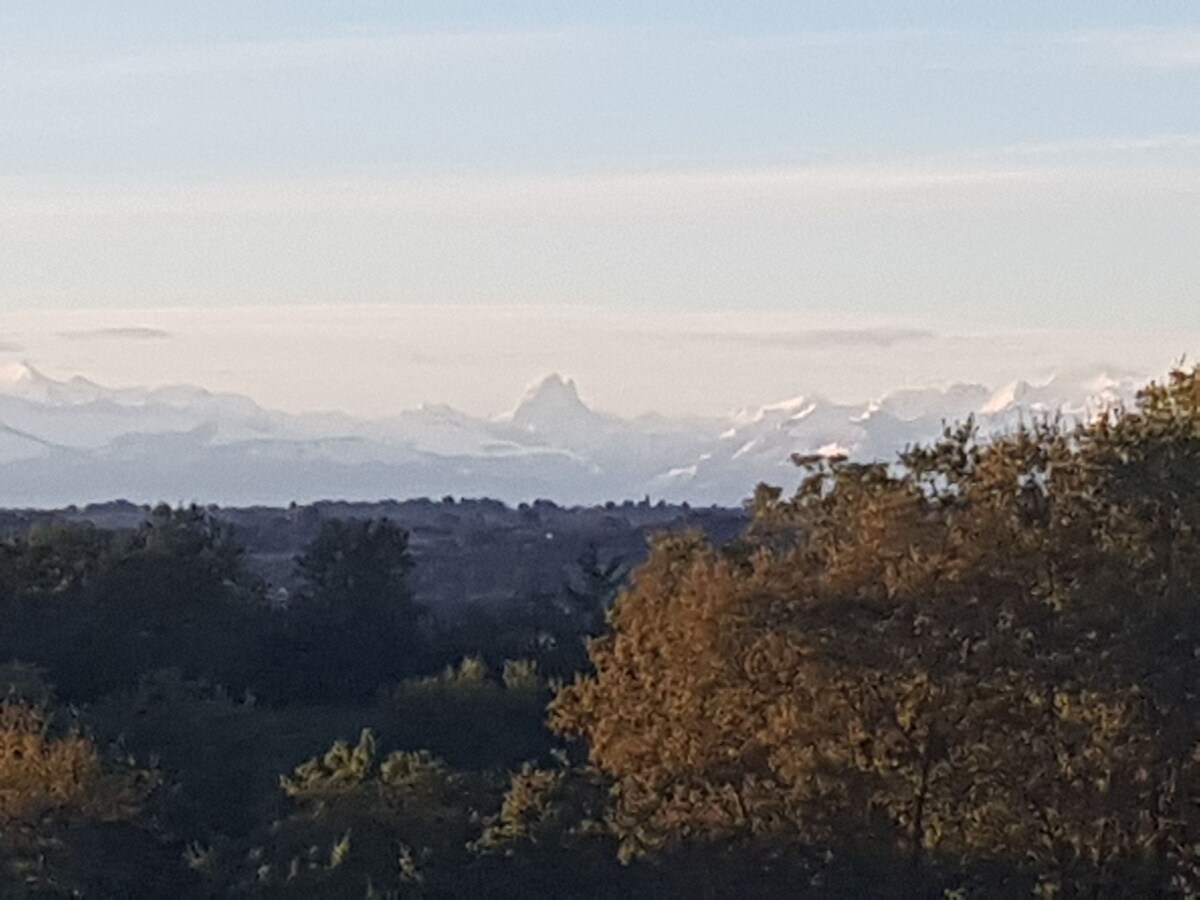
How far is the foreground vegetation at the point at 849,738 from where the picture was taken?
33.2 m

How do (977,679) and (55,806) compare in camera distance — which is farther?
(55,806)

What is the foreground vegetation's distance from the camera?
1307 inches

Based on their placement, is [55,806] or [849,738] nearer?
[849,738]

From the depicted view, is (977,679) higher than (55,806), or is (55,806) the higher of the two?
(977,679)

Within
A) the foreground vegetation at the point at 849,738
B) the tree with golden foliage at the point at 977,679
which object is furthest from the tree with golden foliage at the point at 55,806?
the tree with golden foliage at the point at 977,679

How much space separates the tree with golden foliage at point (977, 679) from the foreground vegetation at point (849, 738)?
1.5 inches

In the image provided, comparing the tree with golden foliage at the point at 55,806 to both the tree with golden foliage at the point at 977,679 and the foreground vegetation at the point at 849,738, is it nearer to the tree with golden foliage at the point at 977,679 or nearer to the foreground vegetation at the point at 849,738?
the foreground vegetation at the point at 849,738

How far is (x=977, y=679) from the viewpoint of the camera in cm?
3331

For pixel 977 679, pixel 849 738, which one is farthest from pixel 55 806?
pixel 977 679

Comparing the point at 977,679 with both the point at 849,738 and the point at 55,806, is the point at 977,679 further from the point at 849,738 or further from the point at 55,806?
the point at 55,806

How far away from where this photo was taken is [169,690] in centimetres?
6203

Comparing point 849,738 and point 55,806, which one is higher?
point 849,738

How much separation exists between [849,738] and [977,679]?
1865 millimetres

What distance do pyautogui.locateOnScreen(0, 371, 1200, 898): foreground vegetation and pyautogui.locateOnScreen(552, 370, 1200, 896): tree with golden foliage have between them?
1.5 inches
